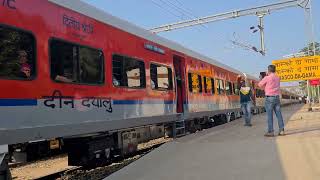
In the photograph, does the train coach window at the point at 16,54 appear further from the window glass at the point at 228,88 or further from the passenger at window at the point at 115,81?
the window glass at the point at 228,88

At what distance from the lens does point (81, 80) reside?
9211 millimetres

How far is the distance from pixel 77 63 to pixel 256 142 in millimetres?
4219

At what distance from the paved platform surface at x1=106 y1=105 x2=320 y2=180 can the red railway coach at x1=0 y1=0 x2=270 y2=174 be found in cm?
123

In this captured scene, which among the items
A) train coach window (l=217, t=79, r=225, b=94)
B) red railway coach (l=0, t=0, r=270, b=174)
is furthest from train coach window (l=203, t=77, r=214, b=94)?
red railway coach (l=0, t=0, r=270, b=174)

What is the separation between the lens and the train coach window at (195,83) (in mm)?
16906

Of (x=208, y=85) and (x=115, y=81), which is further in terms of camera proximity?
(x=208, y=85)

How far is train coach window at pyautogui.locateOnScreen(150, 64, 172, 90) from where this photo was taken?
42.8ft

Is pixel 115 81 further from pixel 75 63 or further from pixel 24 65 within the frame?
pixel 24 65

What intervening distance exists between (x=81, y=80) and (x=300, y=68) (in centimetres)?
2220

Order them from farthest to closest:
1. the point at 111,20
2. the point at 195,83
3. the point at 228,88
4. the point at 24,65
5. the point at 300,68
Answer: the point at 300,68, the point at 228,88, the point at 195,83, the point at 111,20, the point at 24,65

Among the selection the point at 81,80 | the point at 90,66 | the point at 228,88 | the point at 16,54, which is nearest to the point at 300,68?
the point at 228,88

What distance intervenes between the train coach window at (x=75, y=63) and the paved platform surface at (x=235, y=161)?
189cm

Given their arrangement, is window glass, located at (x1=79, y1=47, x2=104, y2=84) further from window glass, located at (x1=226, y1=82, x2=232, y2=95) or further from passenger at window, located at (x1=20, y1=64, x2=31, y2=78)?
window glass, located at (x1=226, y1=82, x2=232, y2=95)

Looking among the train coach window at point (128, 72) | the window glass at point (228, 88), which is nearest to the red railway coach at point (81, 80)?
the train coach window at point (128, 72)
